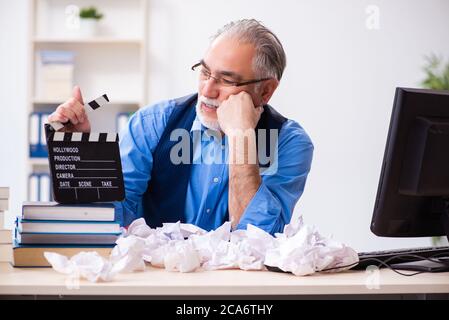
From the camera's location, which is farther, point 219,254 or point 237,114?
point 237,114

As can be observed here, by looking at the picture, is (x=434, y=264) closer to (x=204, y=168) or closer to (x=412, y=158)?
(x=412, y=158)

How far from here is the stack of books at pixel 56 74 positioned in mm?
4117

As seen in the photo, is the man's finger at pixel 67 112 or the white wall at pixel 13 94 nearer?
the man's finger at pixel 67 112

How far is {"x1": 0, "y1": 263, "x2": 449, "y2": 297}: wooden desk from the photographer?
1.24 m

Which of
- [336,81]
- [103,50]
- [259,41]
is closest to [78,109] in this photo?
[259,41]

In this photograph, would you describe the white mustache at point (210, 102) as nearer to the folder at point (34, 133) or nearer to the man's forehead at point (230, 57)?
the man's forehead at point (230, 57)

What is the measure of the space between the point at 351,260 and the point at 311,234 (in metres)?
0.10

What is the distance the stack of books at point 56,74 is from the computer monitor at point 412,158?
9.58ft

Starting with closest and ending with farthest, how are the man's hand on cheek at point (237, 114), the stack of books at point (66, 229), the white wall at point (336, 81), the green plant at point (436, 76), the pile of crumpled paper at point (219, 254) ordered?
the pile of crumpled paper at point (219, 254)
the stack of books at point (66, 229)
the man's hand on cheek at point (237, 114)
the green plant at point (436, 76)
the white wall at point (336, 81)

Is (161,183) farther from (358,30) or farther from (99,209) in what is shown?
(358,30)

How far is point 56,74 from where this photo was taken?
13.6 ft

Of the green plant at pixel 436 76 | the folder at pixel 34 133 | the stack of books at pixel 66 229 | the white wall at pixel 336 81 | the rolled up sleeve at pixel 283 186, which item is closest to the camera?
the stack of books at pixel 66 229

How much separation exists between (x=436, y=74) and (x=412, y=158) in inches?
122

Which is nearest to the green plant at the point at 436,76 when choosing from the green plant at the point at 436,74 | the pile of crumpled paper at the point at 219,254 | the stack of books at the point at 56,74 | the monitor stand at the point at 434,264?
the green plant at the point at 436,74
